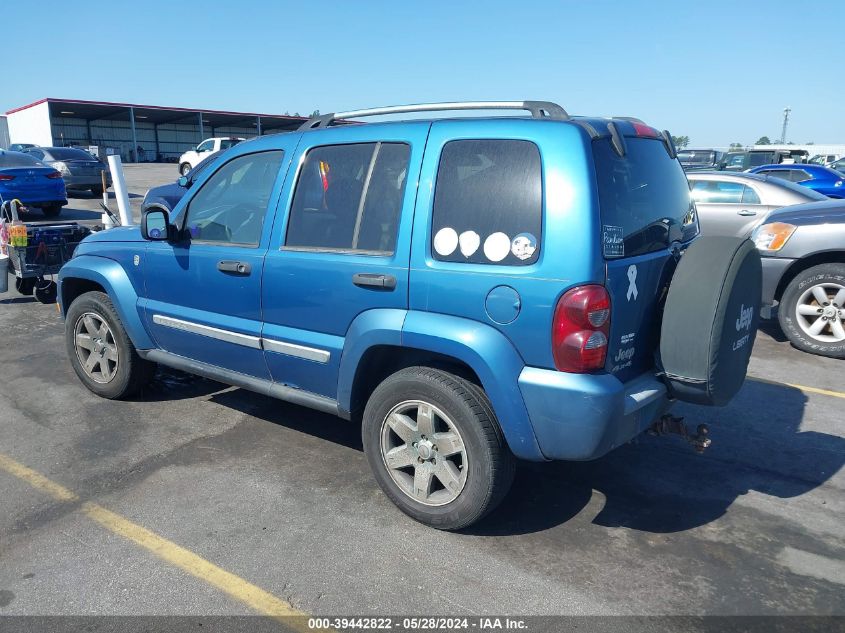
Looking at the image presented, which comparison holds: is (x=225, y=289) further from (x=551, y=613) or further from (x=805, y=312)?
(x=805, y=312)

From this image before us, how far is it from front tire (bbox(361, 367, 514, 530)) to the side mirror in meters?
1.86

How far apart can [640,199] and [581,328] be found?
0.81 meters

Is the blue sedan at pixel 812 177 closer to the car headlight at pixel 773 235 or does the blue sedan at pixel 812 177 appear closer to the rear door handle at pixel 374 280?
the car headlight at pixel 773 235

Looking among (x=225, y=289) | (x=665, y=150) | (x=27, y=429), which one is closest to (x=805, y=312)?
(x=665, y=150)

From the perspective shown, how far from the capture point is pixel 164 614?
8.76 feet

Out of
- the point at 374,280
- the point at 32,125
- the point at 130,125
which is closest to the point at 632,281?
the point at 374,280

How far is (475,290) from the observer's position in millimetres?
2928

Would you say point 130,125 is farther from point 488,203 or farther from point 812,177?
point 488,203

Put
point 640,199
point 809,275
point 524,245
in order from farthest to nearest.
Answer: point 809,275 < point 640,199 < point 524,245

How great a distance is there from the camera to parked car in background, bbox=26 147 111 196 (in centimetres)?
1923

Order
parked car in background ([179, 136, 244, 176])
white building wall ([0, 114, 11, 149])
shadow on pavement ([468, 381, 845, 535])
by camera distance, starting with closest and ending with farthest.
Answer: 1. shadow on pavement ([468, 381, 845, 535])
2. parked car in background ([179, 136, 244, 176])
3. white building wall ([0, 114, 11, 149])

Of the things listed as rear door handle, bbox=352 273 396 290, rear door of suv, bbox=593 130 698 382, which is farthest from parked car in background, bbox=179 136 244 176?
rear door of suv, bbox=593 130 698 382

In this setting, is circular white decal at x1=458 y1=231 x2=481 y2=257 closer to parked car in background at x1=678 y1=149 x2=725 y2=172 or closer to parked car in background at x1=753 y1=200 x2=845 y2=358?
parked car in background at x1=753 y1=200 x2=845 y2=358

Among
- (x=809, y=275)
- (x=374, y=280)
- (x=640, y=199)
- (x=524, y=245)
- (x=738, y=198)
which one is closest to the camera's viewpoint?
(x=524, y=245)
